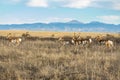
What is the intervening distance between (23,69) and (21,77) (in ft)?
3.31

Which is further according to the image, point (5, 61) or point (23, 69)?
point (5, 61)

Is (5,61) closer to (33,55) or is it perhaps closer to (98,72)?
(33,55)

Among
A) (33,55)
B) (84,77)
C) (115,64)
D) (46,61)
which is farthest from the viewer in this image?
(33,55)

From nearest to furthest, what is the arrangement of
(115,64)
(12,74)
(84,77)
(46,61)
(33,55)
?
(84,77)
(12,74)
(115,64)
(46,61)
(33,55)

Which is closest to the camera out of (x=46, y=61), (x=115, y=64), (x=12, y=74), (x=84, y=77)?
(x=84, y=77)

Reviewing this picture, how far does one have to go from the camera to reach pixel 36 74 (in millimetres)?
Answer: 11719

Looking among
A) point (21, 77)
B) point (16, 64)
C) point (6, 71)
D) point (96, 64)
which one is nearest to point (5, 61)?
point (16, 64)

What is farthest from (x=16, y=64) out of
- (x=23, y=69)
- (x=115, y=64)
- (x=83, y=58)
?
(x=115, y=64)

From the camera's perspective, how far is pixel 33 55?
15.3 meters

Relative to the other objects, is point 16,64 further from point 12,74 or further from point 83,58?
point 83,58

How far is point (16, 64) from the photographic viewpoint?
13.2 metres

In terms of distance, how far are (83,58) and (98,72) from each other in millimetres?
2830

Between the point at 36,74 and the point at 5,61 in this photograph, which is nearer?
the point at 36,74

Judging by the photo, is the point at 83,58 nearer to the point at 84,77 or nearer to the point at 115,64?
the point at 115,64
